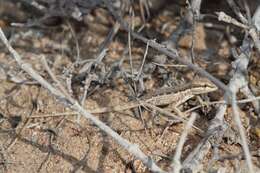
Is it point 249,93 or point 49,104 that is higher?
point 249,93

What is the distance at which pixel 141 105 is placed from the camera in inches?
94.8

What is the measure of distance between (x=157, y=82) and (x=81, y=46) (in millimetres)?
681

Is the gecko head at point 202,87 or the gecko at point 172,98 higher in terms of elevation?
the gecko head at point 202,87

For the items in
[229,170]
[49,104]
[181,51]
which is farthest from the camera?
[181,51]

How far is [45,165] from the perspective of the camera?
226 centimetres

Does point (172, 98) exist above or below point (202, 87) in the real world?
below

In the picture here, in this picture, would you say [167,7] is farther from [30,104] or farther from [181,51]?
[30,104]

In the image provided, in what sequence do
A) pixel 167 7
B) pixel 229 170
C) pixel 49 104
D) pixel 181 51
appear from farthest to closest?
pixel 167 7 < pixel 181 51 < pixel 49 104 < pixel 229 170

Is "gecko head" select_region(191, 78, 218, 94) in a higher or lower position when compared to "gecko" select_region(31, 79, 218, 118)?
higher

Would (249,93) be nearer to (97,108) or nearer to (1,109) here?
(97,108)

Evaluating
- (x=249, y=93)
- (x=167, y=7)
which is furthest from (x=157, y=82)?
(x=167, y=7)

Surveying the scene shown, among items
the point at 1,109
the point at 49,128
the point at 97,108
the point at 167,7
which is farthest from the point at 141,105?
the point at 167,7

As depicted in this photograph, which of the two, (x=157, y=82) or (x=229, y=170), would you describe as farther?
(x=157, y=82)

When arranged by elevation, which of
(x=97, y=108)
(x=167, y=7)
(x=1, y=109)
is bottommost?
(x=1, y=109)
